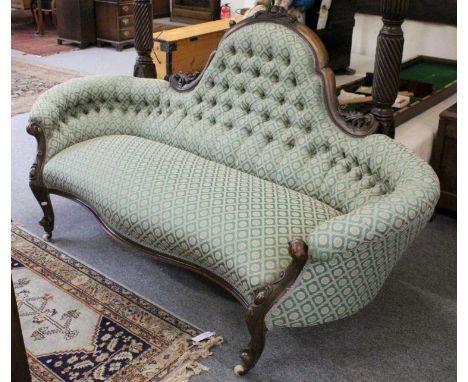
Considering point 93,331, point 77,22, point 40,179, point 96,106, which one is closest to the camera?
point 93,331

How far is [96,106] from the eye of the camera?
9.02 feet

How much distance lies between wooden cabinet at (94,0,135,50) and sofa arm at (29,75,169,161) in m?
3.60

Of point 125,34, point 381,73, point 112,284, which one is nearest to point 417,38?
point 381,73

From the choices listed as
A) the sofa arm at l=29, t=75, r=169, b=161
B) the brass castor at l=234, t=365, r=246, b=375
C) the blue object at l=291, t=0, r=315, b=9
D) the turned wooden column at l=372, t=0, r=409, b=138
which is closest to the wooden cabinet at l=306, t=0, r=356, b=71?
the blue object at l=291, t=0, r=315, b=9

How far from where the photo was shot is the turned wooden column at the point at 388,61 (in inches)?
80.6

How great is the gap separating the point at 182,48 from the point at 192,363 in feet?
10.7

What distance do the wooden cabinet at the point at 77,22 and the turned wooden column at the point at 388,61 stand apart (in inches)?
187

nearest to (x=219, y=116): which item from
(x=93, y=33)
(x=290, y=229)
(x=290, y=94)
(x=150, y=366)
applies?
(x=290, y=94)

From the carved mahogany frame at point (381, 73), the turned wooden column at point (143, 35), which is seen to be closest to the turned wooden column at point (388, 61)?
the carved mahogany frame at point (381, 73)

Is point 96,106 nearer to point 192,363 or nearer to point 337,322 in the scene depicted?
point 192,363

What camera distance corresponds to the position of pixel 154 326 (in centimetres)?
202

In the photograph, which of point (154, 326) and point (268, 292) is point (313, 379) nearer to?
point (268, 292)

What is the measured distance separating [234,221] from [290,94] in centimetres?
63

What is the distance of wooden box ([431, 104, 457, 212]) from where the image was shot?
9.02 ft
